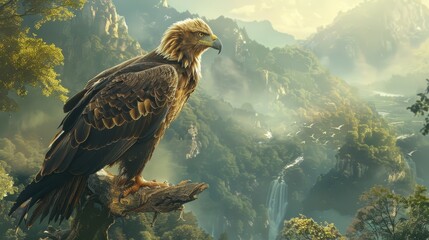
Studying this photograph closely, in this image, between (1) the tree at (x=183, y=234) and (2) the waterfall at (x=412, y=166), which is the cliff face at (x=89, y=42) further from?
(2) the waterfall at (x=412, y=166)

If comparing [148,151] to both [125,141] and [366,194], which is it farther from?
[366,194]

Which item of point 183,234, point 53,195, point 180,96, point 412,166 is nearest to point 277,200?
point 412,166

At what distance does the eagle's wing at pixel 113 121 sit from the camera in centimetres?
538

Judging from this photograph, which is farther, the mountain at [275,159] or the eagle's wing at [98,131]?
the mountain at [275,159]

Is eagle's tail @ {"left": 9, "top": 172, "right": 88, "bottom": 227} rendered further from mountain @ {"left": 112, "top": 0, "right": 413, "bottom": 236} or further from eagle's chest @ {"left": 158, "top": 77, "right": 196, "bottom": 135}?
mountain @ {"left": 112, "top": 0, "right": 413, "bottom": 236}

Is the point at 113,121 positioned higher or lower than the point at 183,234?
lower

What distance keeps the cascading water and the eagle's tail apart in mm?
125289

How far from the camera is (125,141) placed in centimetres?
575

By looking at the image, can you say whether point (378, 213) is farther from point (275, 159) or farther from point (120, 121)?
point (275, 159)

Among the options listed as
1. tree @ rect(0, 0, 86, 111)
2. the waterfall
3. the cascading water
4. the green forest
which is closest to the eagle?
tree @ rect(0, 0, 86, 111)

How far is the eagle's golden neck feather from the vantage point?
6.31 metres

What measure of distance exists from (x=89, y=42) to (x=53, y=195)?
381ft

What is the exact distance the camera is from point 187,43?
634 centimetres

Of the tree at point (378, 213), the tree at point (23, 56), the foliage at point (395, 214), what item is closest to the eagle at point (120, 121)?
the tree at point (23, 56)
